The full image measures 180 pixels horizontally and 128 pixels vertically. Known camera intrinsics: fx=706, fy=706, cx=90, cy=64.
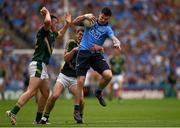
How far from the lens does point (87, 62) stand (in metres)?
18.7

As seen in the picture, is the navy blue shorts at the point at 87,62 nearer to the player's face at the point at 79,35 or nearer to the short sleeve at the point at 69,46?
the short sleeve at the point at 69,46

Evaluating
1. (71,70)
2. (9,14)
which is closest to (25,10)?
(9,14)

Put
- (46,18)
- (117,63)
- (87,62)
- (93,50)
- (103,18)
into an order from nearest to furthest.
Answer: (46,18) < (103,18) < (93,50) < (87,62) < (117,63)

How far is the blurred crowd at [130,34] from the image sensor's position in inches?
1722

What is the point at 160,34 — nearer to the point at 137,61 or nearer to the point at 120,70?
the point at 137,61

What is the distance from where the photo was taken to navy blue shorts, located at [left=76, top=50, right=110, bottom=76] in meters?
18.5

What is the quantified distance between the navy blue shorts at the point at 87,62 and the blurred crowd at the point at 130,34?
2429 centimetres

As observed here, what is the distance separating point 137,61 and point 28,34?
7057mm

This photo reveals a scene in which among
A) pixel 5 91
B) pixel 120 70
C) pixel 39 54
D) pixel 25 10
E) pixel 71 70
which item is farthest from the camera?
pixel 25 10

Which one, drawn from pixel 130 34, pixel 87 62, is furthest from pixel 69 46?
pixel 130 34

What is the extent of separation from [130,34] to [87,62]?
26.4 meters

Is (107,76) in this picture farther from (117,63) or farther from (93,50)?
(117,63)

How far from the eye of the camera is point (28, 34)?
146 feet

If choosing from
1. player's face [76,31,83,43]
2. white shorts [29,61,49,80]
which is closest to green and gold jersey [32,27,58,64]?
white shorts [29,61,49,80]
